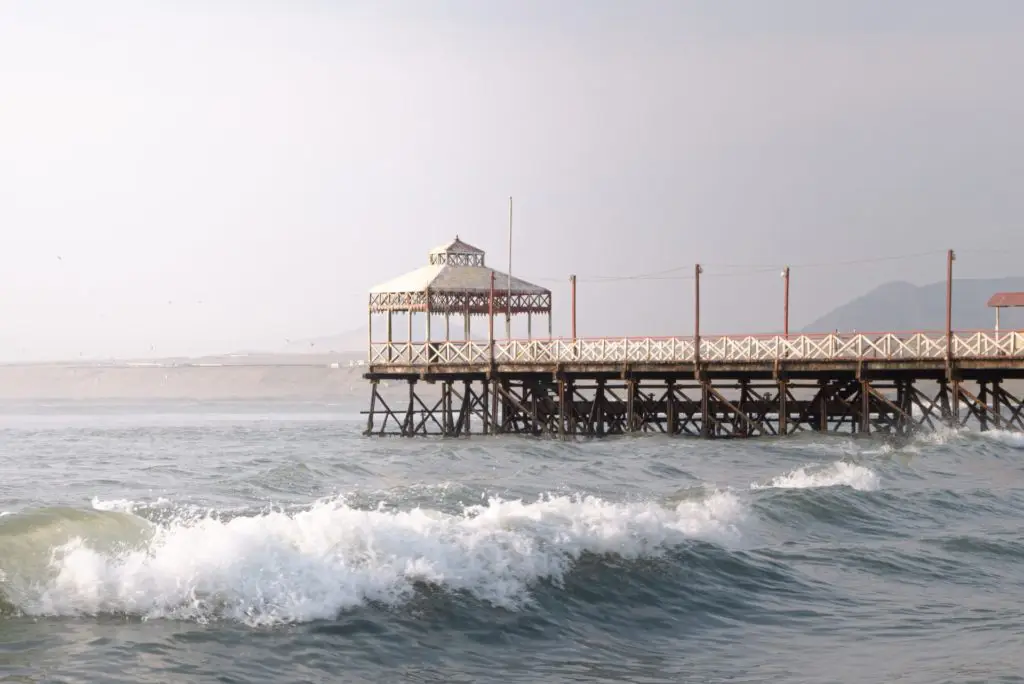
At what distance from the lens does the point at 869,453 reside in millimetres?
32531

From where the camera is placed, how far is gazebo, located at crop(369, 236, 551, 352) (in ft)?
146

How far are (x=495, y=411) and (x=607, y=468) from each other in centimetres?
1434

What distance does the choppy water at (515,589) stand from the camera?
11.3 meters

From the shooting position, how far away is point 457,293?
44.7 metres

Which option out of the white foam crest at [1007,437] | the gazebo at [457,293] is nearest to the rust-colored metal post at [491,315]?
the gazebo at [457,293]

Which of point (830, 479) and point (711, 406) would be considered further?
point (711, 406)

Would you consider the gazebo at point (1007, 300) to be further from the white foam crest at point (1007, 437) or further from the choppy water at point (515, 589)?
the choppy water at point (515, 589)

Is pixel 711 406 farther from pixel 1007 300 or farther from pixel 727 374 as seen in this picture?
pixel 1007 300

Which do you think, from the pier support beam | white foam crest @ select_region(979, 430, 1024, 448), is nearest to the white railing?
the pier support beam

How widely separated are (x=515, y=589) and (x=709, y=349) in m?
26.0

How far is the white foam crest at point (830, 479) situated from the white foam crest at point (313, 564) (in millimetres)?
8475

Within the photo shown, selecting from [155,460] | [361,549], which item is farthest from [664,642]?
[155,460]

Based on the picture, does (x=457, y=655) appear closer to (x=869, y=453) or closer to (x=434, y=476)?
(x=434, y=476)

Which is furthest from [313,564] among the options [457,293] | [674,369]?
[457,293]
